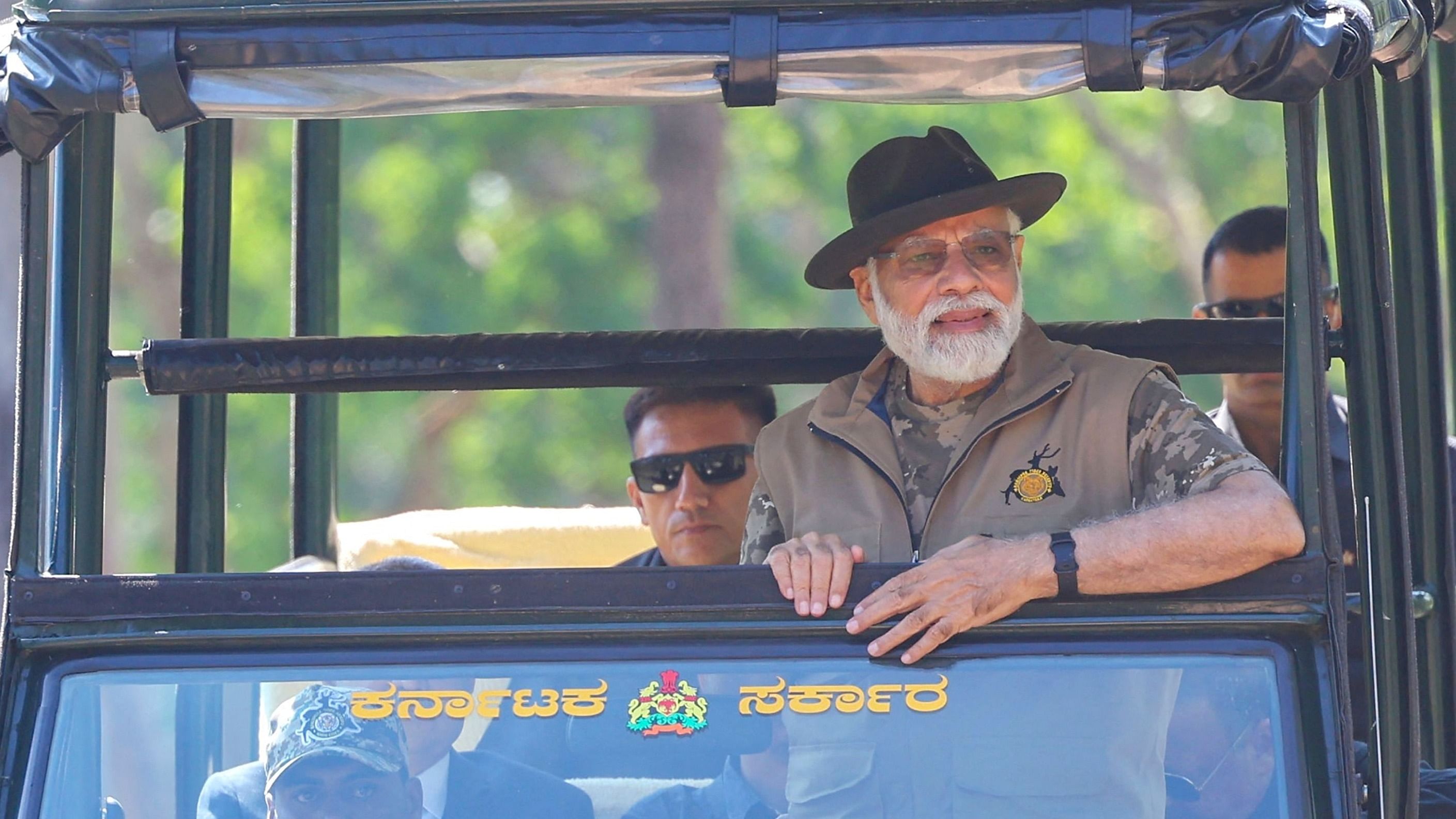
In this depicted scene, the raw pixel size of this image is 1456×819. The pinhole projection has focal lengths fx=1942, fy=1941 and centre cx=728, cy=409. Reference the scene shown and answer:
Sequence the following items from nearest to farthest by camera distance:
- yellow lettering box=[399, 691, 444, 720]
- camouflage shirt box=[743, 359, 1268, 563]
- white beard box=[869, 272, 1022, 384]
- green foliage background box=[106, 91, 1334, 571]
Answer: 1. yellow lettering box=[399, 691, 444, 720]
2. camouflage shirt box=[743, 359, 1268, 563]
3. white beard box=[869, 272, 1022, 384]
4. green foliage background box=[106, 91, 1334, 571]

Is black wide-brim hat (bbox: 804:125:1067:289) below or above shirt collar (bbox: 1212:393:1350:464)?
above

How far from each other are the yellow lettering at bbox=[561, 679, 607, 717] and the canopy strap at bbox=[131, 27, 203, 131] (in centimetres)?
87

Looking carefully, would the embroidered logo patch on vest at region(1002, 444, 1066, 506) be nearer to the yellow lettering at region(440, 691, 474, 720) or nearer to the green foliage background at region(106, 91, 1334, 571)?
the yellow lettering at region(440, 691, 474, 720)

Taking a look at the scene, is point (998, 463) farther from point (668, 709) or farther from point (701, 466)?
point (701, 466)

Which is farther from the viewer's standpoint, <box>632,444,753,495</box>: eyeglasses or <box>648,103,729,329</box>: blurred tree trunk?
<box>648,103,729,329</box>: blurred tree trunk

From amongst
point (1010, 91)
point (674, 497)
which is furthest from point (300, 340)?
point (1010, 91)

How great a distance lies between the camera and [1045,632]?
2367mm

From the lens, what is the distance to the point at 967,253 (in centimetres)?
329

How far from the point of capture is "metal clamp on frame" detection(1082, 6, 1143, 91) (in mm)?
2314

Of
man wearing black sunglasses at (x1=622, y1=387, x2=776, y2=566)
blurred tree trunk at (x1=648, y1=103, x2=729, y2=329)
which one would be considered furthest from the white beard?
blurred tree trunk at (x1=648, y1=103, x2=729, y2=329)

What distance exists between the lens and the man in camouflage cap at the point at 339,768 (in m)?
2.31

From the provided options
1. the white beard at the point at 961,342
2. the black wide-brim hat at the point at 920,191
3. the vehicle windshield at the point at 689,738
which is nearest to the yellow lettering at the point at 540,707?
the vehicle windshield at the point at 689,738

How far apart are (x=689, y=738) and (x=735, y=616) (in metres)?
0.16

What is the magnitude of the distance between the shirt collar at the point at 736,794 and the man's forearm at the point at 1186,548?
426 millimetres
